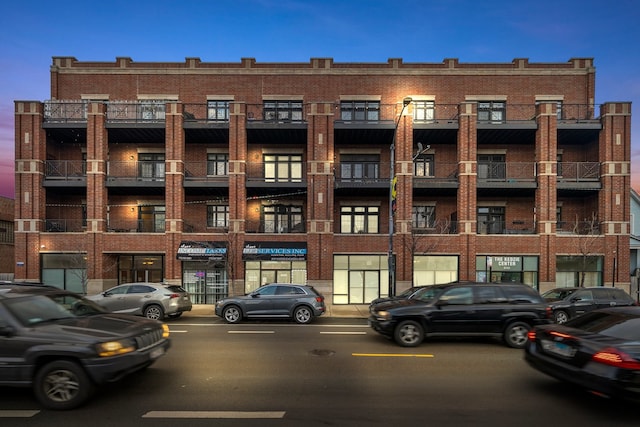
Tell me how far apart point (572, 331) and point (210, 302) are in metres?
17.0

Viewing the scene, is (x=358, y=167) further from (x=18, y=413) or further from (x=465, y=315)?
(x=18, y=413)

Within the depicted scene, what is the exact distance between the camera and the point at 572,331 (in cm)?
564

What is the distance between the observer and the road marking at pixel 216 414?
4.76m

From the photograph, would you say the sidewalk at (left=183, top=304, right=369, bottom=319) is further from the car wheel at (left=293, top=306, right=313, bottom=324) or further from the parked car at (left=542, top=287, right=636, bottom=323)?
the parked car at (left=542, top=287, right=636, bottom=323)

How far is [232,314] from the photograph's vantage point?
41.7ft

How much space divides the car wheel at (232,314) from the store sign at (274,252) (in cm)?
555

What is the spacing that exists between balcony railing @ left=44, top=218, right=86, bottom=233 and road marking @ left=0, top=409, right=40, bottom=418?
60.4ft

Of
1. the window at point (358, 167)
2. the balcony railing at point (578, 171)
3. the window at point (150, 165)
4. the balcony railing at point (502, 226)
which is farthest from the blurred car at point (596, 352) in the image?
the window at point (150, 165)

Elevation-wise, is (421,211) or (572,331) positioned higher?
(421,211)

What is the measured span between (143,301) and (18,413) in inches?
343

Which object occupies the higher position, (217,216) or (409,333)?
(217,216)

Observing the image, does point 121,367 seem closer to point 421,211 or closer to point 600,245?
point 421,211

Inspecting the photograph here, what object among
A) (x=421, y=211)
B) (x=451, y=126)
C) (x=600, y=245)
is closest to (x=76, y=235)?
(x=421, y=211)

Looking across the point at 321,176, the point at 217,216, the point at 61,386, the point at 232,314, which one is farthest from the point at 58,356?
the point at 217,216
